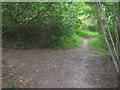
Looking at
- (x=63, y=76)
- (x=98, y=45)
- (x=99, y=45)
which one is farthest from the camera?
(x=98, y=45)

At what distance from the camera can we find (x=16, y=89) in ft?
14.9

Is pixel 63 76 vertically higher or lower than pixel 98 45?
higher

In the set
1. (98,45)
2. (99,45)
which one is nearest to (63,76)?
(99,45)

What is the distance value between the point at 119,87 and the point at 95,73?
A: 4.53 feet

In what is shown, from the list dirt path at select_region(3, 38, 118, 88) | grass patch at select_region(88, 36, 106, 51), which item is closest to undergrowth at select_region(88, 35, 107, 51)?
grass patch at select_region(88, 36, 106, 51)

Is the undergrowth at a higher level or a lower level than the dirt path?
lower

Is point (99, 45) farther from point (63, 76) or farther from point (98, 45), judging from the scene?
point (63, 76)

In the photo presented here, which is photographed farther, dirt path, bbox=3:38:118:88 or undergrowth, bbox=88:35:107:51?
undergrowth, bbox=88:35:107:51

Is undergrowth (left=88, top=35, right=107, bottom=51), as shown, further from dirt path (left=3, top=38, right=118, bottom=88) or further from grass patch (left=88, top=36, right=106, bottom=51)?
dirt path (left=3, top=38, right=118, bottom=88)

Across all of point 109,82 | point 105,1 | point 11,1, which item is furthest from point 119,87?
point 11,1

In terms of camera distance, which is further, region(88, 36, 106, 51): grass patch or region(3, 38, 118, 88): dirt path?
region(88, 36, 106, 51): grass patch

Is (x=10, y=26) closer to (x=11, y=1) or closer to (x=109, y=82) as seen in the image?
(x=11, y=1)

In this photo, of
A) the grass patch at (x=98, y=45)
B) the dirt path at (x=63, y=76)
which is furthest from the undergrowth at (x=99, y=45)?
the dirt path at (x=63, y=76)

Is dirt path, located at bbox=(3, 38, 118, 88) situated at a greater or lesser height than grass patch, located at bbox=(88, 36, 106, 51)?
greater
